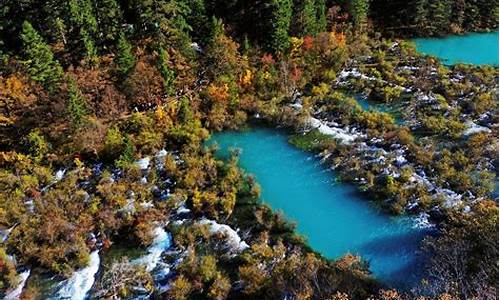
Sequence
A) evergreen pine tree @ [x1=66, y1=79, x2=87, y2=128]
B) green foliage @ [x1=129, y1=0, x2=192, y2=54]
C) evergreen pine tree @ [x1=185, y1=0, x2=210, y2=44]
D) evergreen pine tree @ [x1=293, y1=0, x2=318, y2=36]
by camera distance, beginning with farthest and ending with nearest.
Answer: evergreen pine tree @ [x1=293, y1=0, x2=318, y2=36] → evergreen pine tree @ [x1=185, y1=0, x2=210, y2=44] → green foliage @ [x1=129, y1=0, x2=192, y2=54] → evergreen pine tree @ [x1=66, y1=79, x2=87, y2=128]

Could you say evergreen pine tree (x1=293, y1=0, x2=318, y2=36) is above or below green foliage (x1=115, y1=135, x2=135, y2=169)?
above

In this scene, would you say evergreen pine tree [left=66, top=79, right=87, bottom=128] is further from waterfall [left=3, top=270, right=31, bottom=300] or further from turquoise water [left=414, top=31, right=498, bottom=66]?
turquoise water [left=414, top=31, right=498, bottom=66]

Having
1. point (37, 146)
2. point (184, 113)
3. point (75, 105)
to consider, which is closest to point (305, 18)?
point (184, 113)

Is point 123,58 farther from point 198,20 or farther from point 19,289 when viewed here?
point 19,289

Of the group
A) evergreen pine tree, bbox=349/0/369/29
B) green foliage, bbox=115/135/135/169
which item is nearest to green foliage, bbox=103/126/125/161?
green foliage, bbox=115/135/135/169

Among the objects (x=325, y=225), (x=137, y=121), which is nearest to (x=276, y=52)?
(x=137, y=121)
